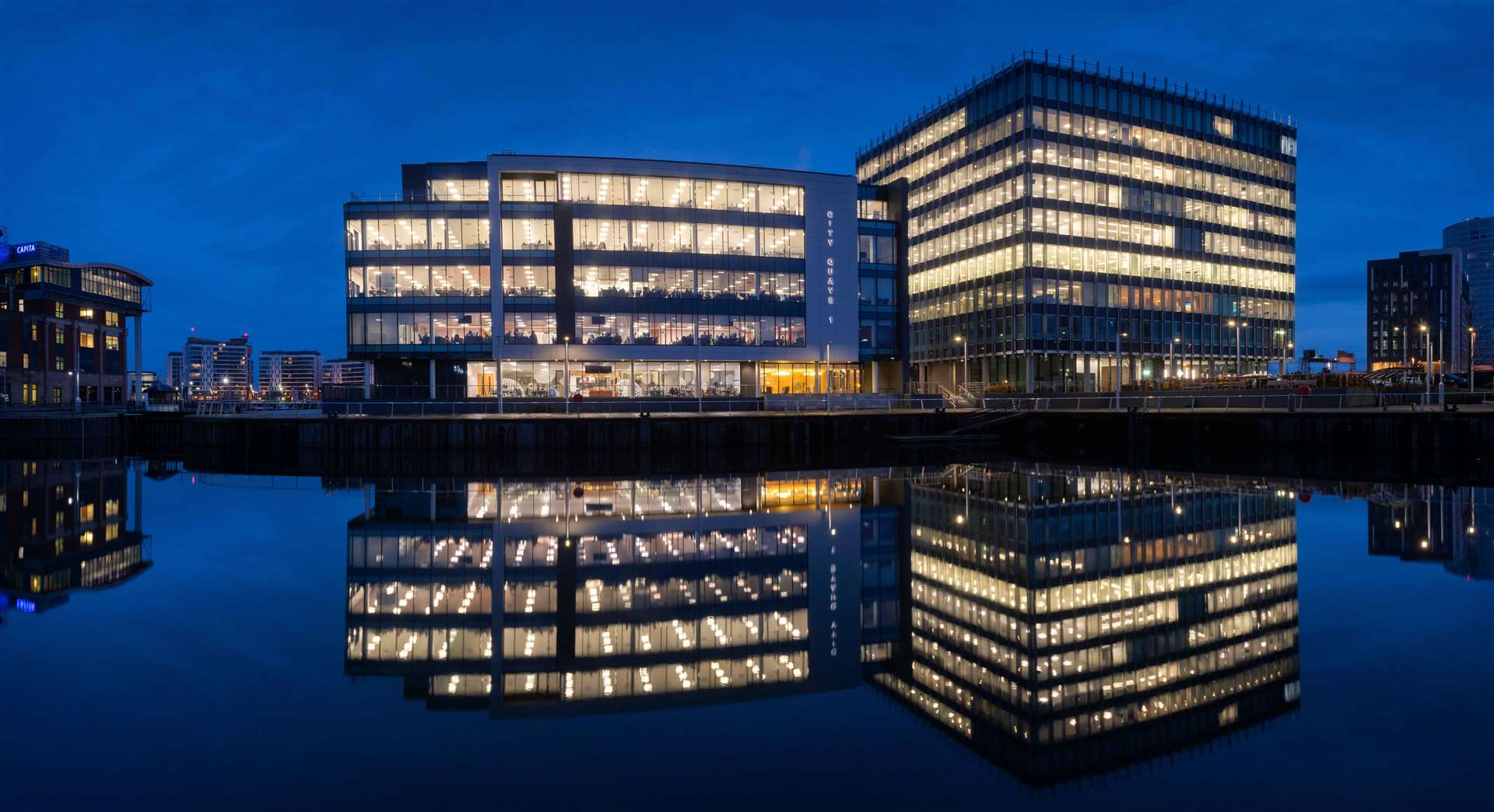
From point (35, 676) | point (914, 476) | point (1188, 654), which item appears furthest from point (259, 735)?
point (914, 476)

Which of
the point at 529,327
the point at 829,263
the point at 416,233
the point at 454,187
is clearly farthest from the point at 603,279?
the point at 829,263

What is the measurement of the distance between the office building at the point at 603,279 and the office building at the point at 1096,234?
23117 mm

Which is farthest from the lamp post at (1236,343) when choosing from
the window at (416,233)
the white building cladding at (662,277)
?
the window at (416,233)

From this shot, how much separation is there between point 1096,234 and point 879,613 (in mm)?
88026

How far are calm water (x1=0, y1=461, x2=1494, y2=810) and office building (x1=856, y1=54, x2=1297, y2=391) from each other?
68.9m

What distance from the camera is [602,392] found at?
69688 millimetres

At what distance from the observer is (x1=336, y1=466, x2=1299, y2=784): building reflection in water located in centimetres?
1020

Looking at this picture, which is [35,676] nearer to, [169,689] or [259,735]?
[169,689]

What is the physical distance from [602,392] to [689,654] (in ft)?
193

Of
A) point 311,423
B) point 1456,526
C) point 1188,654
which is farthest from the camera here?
point 311,423

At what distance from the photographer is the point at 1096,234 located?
91812mm

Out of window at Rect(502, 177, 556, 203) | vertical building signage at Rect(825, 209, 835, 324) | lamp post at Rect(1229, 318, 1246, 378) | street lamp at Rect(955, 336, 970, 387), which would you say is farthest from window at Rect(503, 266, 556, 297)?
lamp post at Rect(1229, 318, 1246, 378)

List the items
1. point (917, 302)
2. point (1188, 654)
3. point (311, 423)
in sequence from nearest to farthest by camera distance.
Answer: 1. point (1188, 654)
2. point (311, 423)
3. point (917, 302)

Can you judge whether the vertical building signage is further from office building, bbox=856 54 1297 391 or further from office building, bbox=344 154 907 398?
office building, bbox=856 54 1297 391
